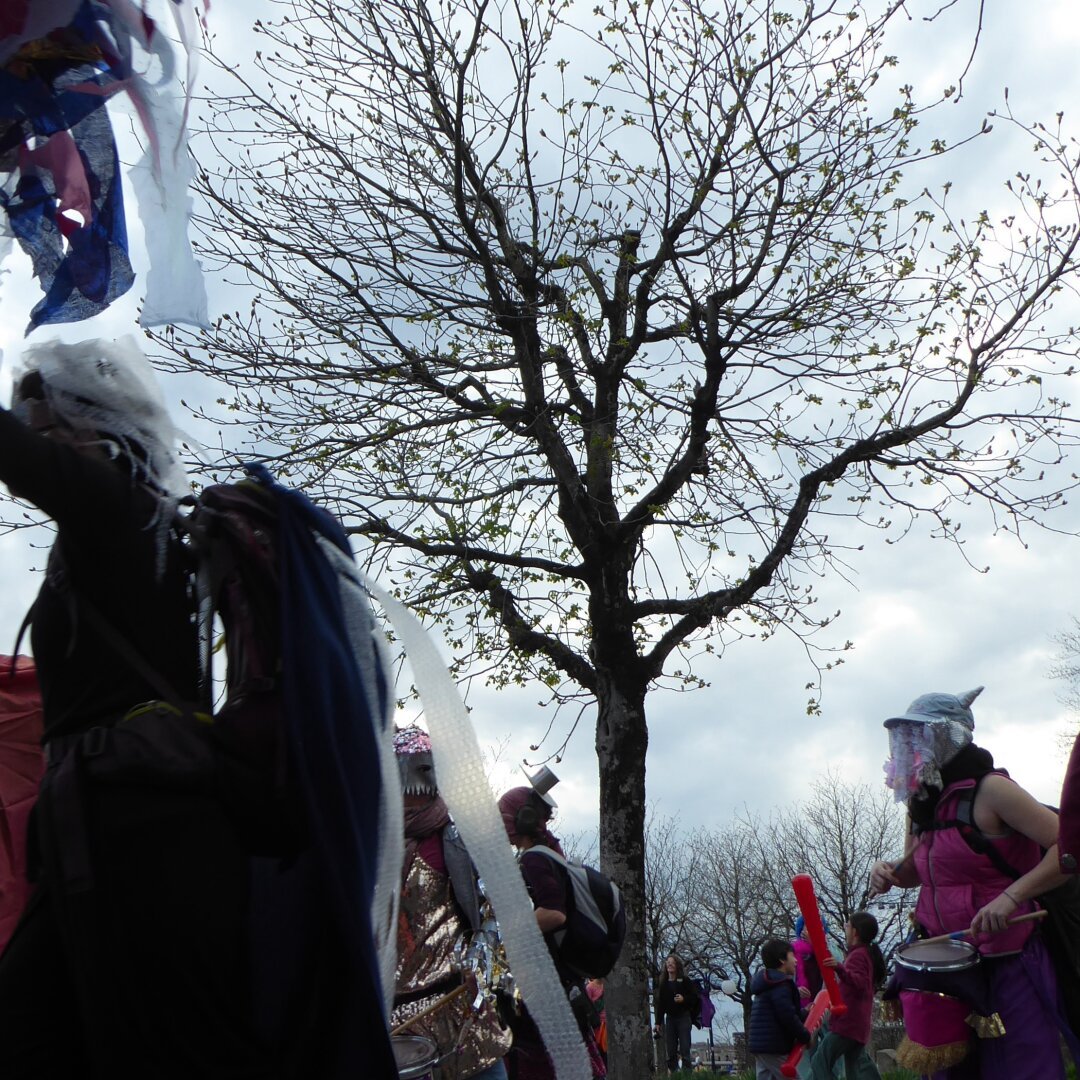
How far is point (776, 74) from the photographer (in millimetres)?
9828

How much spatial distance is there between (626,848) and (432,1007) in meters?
5.39

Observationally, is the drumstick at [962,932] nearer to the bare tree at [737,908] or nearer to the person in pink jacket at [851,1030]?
the person in pink jacket at [851,1030]

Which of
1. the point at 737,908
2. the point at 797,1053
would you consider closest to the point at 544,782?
the point at 797,1053

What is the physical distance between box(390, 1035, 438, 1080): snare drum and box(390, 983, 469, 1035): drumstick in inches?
3.5

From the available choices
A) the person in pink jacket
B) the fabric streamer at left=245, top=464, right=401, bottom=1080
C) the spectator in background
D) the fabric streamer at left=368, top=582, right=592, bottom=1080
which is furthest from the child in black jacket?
the spectator in background

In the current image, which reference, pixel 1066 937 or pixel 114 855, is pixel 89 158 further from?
pixel 1066 937

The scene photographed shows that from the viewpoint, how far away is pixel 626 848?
9.98m

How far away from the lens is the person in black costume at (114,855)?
2000 mm

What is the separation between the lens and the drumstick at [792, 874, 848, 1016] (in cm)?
723

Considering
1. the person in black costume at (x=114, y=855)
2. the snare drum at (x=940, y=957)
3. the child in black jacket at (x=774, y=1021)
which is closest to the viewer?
the person in black costume at (x=114, y=855)

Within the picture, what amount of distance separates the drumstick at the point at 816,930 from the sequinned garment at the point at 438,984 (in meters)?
2.60

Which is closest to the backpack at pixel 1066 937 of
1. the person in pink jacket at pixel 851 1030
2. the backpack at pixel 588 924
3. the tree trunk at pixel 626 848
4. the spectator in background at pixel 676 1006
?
the backpack at pixel 588 924

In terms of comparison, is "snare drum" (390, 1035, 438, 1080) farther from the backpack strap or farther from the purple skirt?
Answer: the backpack strap

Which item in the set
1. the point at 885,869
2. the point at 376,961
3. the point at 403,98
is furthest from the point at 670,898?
the point at 376,961
